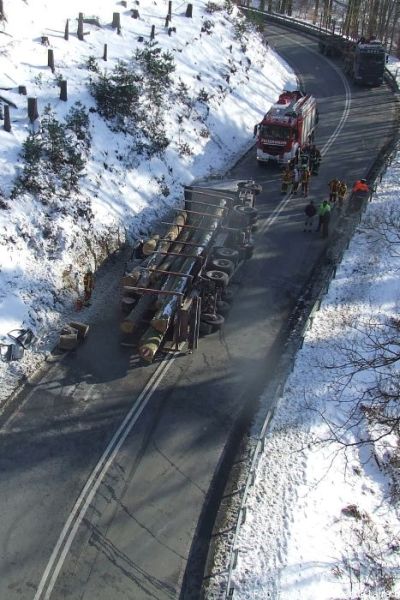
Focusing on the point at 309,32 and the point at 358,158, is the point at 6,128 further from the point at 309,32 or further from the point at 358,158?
the point at 309,32

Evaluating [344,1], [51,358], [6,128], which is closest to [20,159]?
[6,128]

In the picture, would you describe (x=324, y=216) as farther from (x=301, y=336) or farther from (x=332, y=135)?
(x=332, y=135)

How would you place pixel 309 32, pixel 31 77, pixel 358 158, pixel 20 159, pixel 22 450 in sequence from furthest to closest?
pixel 309 32 → pixel 358 158 → pixel 31 77 → pixel 20 159 → pixel 22 450

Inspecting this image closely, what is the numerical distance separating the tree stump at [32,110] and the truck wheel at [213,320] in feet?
33.7

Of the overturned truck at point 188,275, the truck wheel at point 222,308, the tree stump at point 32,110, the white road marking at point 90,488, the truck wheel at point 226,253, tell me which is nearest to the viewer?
the white road marking at point 90,488

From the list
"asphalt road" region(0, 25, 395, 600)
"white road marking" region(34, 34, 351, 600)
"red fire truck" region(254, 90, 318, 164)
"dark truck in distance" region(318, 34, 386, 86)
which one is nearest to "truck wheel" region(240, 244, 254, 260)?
"asphalt road" region(0, 25, 395, 600)

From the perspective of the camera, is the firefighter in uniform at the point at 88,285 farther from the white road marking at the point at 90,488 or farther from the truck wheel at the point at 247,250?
the truck wheel at the point at 247,250

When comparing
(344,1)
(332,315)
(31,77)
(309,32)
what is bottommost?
(332,315)

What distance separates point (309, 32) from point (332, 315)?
49687 mm

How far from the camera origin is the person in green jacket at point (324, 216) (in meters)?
22.9

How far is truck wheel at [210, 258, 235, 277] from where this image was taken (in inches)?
744

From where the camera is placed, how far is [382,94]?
43.4 meters

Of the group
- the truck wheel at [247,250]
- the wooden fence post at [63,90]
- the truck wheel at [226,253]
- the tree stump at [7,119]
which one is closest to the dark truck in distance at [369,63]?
the wooden fence post at [63,90]

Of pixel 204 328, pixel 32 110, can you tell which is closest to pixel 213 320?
pixel 204 328
